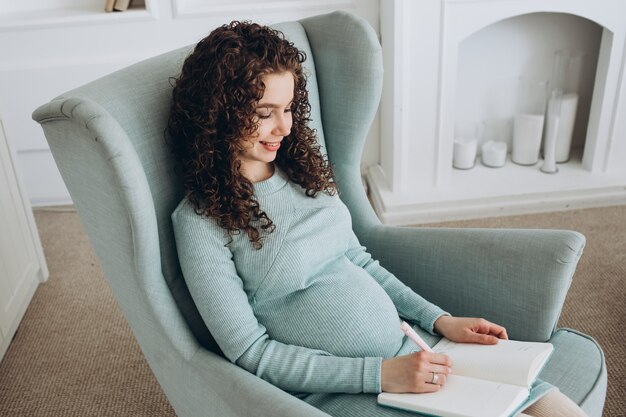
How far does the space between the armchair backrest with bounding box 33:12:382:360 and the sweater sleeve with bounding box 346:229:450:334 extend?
0.32 meters

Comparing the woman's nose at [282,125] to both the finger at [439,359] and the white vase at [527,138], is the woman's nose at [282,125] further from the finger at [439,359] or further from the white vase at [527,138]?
the white vase at [527,138]

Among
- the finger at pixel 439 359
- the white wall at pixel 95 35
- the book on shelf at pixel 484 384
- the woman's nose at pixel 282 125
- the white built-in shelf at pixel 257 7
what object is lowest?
the book on shelf at pixel 484 384

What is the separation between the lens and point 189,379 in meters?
1.03

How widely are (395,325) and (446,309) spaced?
197 mm

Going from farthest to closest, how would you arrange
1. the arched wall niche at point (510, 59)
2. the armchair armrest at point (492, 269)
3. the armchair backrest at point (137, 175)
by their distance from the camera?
the arched wall niche at point (510, 59) < the armchair armrest at point (492, 269) < the armchair backrest at point (137, 175)

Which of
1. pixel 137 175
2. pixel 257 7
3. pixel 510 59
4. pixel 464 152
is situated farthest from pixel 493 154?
pixel 137 175

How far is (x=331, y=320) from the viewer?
1071 mm

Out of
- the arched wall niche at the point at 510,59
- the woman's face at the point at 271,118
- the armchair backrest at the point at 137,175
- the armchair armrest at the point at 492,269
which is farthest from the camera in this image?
the arched wall niche at the point at 510,59

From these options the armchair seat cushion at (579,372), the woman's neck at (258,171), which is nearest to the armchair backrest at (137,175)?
the woman's neck at (258,171)

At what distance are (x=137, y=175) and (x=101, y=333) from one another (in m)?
1.13

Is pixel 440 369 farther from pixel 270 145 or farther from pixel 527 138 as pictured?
pixel 527 138

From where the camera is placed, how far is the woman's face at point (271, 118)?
40.6 inches

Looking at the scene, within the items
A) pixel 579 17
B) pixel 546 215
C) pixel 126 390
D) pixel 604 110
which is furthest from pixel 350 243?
pixel 579 17

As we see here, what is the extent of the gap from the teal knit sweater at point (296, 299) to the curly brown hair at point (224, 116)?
29 millimetres
